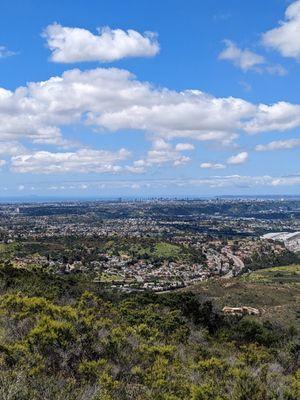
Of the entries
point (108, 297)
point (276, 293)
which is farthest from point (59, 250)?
point (108, 297)

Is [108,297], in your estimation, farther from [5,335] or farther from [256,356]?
[5,335]

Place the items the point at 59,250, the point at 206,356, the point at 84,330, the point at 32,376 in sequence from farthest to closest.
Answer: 1. the point at 59,250
2. the point at 206,356
3. the point at 84,330
4. the point at 32,376

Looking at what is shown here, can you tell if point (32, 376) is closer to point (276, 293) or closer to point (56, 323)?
point (56, 323)

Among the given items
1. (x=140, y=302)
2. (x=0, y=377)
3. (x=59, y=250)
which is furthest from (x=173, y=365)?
(x=59, y=250)

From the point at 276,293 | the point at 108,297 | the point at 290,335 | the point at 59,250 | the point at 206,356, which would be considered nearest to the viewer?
the point at 206,356

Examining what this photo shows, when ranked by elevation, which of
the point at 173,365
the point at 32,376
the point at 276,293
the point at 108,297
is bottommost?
the point at 276,293

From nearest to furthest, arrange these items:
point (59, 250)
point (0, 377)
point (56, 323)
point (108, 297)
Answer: point (0, 377) → point (56, 323) → point (108, 297) → point (59, 250)

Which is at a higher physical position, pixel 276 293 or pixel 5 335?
pixel 5 335

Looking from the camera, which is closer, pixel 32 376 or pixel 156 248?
pixel 32 376

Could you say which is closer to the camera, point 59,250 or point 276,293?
point 276,293
